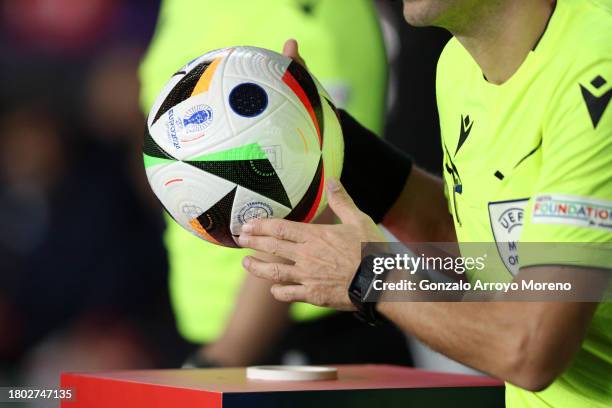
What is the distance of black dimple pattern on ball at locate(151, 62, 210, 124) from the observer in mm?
1720

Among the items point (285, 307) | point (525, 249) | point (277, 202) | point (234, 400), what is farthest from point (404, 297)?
point (285, 307)

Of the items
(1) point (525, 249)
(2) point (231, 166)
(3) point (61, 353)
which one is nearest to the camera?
(1) point (525, 249)

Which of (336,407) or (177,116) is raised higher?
(177,116)

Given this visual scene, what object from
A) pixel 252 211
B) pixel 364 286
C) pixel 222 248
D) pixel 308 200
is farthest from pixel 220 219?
pixel 222 248

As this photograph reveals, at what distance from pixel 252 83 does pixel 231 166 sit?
0.57 ft

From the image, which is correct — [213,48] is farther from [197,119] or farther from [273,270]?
[273,270]

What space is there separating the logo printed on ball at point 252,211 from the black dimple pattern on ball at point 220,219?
0.07ft

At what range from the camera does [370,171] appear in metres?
2.11

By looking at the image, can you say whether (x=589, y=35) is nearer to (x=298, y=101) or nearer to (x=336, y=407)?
(x=298, y=101)

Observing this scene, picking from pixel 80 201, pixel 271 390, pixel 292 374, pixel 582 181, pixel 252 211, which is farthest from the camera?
pixel 80 201

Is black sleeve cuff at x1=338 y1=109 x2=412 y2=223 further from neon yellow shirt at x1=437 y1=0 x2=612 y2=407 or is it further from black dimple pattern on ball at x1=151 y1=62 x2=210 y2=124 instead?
black dimple pattern on ball at x1=151 y1=62 x2=210 y2=124

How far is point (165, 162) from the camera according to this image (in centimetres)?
169

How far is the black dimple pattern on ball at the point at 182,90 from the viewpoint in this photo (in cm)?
172

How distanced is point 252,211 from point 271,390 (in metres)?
0.40
